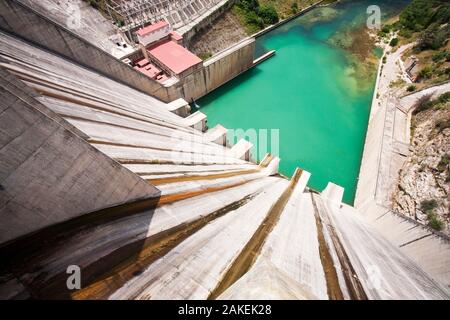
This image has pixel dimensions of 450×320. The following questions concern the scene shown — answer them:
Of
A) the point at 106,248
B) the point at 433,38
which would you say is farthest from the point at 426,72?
the point at 106,248

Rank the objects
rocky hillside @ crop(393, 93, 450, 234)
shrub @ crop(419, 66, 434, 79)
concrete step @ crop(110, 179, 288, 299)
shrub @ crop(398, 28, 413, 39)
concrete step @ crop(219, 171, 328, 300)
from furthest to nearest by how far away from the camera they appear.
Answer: shrub @ crop(398, 28, 413, 39) → shrub @ crop(419, 66, 434, 79) → rocky hillside @ crop(393, 93, 450, 234) → concrete step @ crop(110, 179, 288, 299) → concrete step @ crop(219, 171, 328, 300)

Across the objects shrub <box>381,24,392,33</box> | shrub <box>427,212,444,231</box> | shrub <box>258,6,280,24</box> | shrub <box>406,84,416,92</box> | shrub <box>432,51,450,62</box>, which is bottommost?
shrub <box>427,212,444,231</box>

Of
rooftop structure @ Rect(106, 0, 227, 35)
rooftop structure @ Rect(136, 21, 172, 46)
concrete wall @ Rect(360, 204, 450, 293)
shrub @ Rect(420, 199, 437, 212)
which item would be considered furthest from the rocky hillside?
rooftop structure @ Rect(106, 0, 227, 35)

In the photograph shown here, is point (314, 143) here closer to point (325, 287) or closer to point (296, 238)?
point (296, 238)

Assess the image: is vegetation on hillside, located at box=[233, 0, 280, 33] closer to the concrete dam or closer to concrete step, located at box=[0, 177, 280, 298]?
the concrete dam

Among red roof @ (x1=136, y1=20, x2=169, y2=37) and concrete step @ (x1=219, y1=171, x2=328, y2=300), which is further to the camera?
red roof @ (x1=136, y1=20, x2=169, y2=37)

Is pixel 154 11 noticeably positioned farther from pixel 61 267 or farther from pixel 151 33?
pixel 61 267

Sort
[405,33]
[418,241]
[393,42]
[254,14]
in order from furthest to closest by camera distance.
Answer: [254,14] < [405,33] < [393,42] < [418,241]
